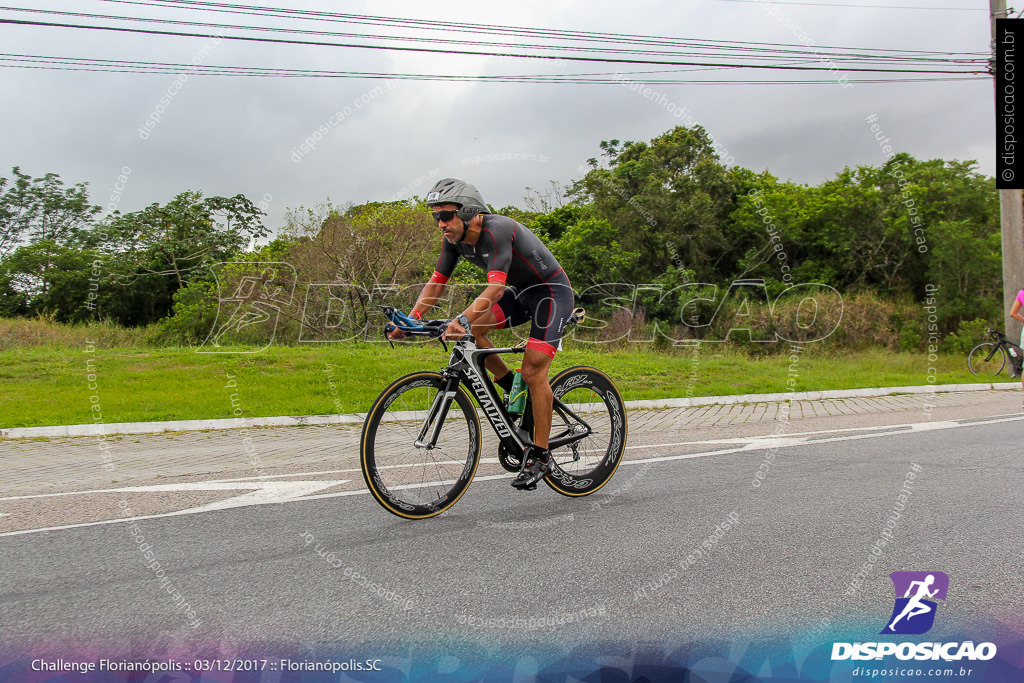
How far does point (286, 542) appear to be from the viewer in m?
4.20

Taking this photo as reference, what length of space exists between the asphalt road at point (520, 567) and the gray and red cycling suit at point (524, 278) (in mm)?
1229

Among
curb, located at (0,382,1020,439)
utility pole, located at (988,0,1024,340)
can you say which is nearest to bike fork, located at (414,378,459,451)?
curb, located at (0,382,1020,439)

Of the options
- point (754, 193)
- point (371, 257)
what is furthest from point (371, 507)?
point (754, 193)

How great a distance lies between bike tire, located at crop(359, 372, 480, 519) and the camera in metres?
4.33

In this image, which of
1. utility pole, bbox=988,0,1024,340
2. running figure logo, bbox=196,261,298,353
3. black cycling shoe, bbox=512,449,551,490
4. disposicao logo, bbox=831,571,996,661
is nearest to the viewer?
disposicao logo, bbox=831,571,996,661

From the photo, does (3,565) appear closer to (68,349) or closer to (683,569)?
(683,569)

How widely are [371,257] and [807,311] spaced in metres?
13.9

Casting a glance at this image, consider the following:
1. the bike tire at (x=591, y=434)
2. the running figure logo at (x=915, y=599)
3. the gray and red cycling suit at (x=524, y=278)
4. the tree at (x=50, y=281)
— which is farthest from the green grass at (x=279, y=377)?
the running figure logo at (x=915, y=599)

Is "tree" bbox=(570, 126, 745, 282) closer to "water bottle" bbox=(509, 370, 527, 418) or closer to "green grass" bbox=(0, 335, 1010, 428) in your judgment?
"green grass" bbox=(0, 335, 1010, 428)

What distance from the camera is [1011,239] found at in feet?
53.7

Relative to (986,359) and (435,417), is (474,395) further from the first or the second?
(986,359)

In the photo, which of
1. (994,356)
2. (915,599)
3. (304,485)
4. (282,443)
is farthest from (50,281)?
(994,356)

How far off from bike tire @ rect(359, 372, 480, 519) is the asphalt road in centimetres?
16

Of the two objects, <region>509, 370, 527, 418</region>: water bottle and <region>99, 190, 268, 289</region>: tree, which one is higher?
<region>99, 190, 268, 289</region>: tree
